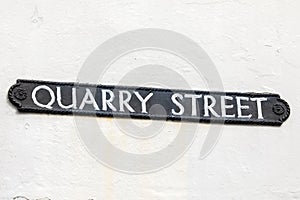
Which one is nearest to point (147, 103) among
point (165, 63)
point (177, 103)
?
point (177, 103)

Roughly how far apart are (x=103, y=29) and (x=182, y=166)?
0.80 metres

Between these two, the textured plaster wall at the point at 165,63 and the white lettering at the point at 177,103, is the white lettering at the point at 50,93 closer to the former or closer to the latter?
the textured plaster wall at the point at 165,63

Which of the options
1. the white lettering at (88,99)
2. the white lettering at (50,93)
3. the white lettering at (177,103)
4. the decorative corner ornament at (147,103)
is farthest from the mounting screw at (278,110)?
the white lettering at (50,93)

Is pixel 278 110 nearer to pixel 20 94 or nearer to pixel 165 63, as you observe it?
pixel 165 63

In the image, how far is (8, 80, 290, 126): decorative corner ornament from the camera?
412 centimetres

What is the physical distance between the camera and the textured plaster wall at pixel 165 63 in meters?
3.97

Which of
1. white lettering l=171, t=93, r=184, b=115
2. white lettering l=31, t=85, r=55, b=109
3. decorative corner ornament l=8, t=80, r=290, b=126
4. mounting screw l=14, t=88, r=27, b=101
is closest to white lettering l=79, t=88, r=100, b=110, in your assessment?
decorative corner ornament l=8, t=80, r=290, b=126

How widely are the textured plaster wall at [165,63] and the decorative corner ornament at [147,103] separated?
0.04 meters

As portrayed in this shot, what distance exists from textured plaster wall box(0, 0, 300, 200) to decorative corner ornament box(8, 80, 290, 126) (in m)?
0.04

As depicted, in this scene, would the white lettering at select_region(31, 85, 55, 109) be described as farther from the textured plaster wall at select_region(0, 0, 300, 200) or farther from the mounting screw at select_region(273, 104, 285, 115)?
the mounting screw at select_region(273, 104, 285, 115)

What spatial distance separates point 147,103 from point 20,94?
59cm

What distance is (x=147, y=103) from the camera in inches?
165

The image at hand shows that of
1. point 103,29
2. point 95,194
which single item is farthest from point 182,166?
point 103,29

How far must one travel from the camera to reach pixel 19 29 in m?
4.29
